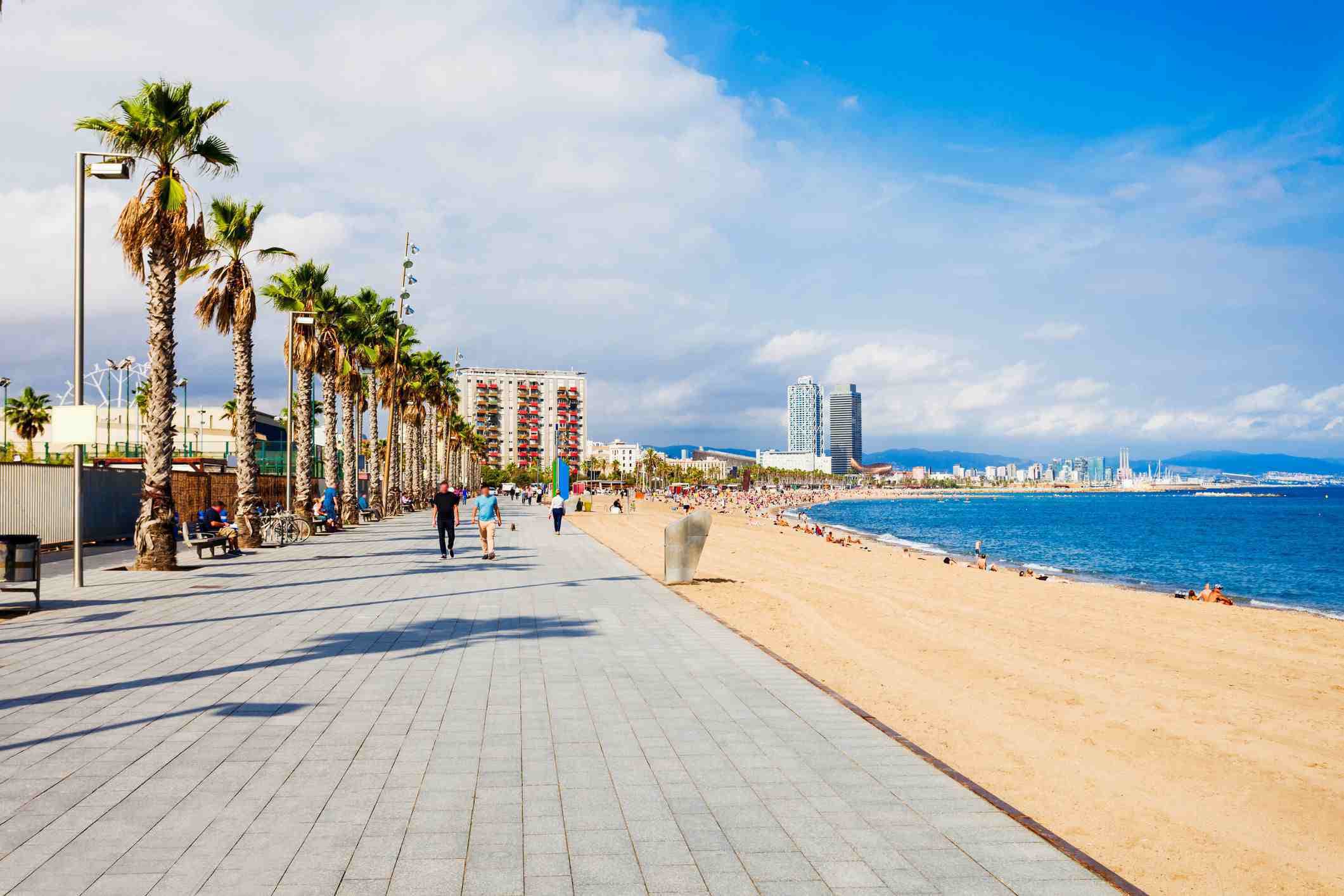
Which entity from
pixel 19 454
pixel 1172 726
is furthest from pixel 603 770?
pixel 19 454

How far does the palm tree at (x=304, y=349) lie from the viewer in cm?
2942

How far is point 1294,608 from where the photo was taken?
2688cm

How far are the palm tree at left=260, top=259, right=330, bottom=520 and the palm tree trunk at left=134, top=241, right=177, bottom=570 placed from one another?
450 inches

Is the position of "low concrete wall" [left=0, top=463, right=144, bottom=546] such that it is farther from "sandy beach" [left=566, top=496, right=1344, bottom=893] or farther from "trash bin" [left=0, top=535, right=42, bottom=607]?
"sandy beach" [left=566, top=496, right=1344, bottom=893]

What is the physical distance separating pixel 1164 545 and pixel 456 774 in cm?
5947

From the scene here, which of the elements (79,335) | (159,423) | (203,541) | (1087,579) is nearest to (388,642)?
(79,335)

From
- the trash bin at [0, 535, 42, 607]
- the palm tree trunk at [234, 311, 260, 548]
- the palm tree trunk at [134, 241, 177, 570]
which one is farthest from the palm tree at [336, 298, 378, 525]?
the trash bin at [0, 535, 42, 607]

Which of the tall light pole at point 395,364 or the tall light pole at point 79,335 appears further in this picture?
the tall light pole at point 395,364

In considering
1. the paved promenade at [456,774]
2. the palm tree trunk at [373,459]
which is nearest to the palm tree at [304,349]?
the palm tree trunk at [373,459]

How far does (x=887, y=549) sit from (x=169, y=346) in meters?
33.3

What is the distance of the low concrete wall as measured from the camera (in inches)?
826

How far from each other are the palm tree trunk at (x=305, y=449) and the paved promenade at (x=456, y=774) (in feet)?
62.2

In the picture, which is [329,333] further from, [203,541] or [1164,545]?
[1164,545]

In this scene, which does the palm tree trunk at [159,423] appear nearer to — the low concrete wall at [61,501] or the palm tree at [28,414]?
the low concrete wall at [61,501]
